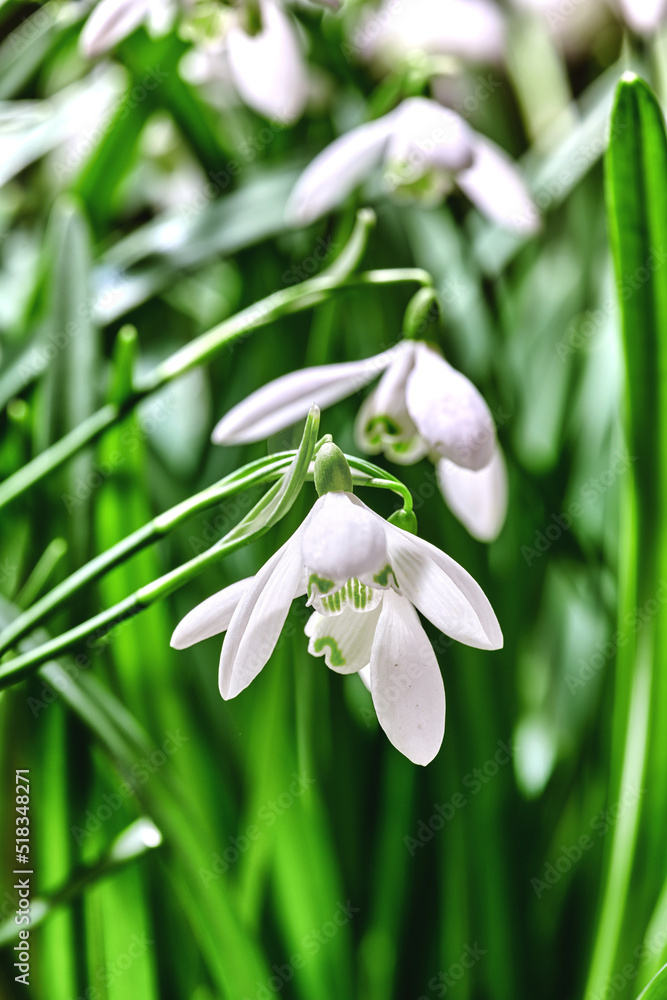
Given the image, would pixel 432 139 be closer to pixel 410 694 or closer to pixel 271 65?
pixel 271 65

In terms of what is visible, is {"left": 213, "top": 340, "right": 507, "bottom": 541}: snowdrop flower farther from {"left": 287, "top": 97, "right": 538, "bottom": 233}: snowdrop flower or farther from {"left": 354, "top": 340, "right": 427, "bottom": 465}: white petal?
{"left": 287, "top": 97, "right": 538, "bottom": 233}: snowdrop flower

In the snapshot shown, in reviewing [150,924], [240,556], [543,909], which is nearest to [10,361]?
[240,556]

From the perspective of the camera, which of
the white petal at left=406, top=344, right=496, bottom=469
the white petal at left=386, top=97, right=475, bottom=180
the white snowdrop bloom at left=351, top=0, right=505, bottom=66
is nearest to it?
the white petal at left=406, top=344, right=496, bottom=469

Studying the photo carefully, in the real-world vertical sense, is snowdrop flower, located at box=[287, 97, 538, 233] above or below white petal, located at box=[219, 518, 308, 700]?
above

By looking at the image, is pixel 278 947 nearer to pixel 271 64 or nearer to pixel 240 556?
pixel 240 556

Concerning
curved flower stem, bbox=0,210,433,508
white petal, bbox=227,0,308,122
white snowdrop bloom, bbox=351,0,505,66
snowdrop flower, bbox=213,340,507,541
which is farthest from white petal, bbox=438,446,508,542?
white snowdrop bloom, bbox=351,0,505,66

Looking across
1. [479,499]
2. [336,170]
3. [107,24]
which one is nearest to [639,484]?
[479,499]

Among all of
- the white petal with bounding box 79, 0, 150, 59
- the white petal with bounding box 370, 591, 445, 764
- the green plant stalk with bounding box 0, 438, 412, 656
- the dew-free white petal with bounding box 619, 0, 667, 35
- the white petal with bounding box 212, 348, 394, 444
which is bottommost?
the white petal with bounding box 370, 591, 445, 764
